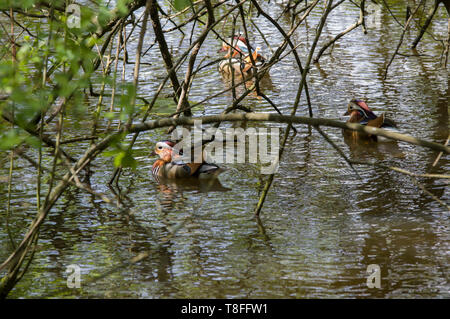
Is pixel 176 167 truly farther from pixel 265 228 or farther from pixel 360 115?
pixel 360 115

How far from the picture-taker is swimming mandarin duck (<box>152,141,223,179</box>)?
23.6 ft

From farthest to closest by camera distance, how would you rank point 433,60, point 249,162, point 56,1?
point 433,60, point 249,162, point 56,1

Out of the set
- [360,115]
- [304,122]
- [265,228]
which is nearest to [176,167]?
[265,228]

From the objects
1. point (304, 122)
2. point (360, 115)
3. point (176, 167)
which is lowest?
point (304, 122)

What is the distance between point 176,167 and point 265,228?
1730 mm

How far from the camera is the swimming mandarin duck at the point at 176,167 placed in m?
7.19

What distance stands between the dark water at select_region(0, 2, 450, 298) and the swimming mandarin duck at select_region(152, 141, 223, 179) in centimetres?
16

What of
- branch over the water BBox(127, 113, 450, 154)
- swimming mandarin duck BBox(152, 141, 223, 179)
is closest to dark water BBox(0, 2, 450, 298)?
swimming mandarin duck BBox(152, 141, 223, 179)

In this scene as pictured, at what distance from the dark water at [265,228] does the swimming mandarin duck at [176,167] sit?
160 mm

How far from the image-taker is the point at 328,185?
6.70 metres

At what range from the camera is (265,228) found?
5.77 m
